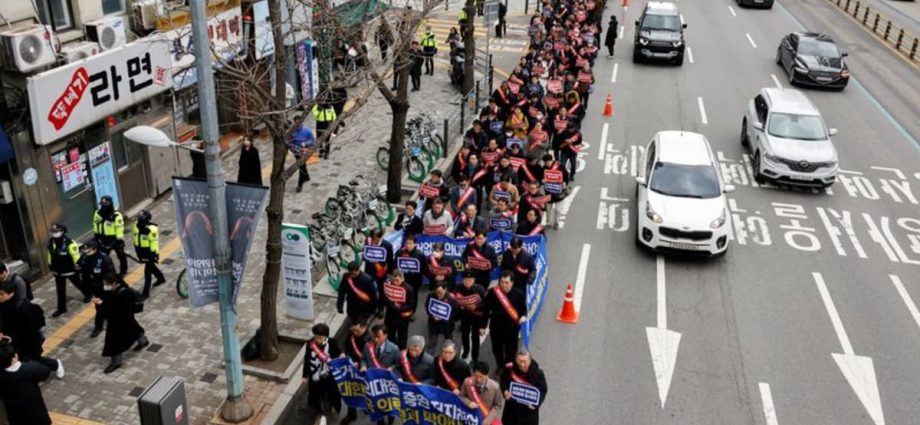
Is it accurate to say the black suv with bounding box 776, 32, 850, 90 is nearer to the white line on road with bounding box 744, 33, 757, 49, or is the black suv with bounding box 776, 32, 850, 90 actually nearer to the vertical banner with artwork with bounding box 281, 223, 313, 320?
the white line on road with bounding box 744, 33, 757, 49

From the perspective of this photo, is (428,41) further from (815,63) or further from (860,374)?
(860,374)

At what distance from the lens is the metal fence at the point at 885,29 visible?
116ft

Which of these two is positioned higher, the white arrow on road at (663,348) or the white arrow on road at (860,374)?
the white arrow on road at (860,374)

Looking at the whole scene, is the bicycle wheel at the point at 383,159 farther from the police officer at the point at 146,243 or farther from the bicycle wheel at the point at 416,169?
the police officer at the point at 146,243

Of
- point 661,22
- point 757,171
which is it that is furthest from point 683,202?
point 661,22

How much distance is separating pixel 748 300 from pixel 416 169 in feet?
26.5

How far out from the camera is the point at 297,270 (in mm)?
12414

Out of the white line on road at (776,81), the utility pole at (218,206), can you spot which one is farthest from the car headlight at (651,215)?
the white line on road at (776,81)

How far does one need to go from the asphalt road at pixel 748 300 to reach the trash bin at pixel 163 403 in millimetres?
4837

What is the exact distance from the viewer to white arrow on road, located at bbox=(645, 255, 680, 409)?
11.8 m

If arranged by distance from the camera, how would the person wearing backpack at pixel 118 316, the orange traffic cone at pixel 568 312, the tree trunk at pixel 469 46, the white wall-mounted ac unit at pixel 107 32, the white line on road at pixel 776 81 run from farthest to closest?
1. the white line on road at pixel 776 81
2. the tree trunk at pixel 469 46
3. the white wall-mounted ac unit at pixel 107 32
4. the orange traffic cone at pixel 568 312
5. the person wearing backpack at pixel 118 316

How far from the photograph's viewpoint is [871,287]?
14859 mm

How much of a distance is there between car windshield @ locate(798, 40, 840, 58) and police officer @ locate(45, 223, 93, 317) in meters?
24.7

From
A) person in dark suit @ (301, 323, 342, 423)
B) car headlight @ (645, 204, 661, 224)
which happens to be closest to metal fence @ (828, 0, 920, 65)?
car headlight @ (645, 204, 661, 224)
